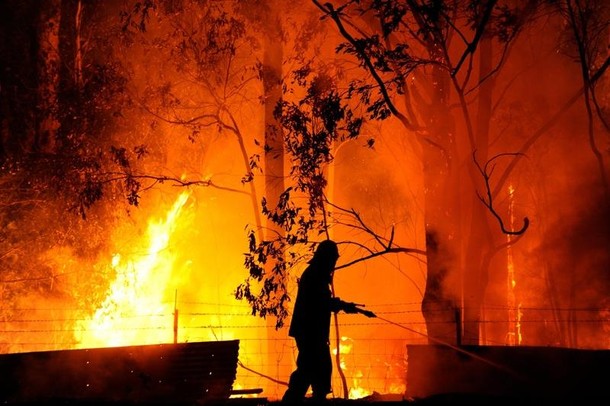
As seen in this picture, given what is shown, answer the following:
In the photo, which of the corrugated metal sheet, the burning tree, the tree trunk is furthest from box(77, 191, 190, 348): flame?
the corrugated metal sheet

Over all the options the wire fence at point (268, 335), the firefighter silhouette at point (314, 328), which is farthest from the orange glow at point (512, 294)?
the firefighter silhouette at point (314, 328)

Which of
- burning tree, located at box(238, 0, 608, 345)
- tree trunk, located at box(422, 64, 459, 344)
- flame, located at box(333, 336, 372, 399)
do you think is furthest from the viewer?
flame, located at box(333, 336, 372, 399)

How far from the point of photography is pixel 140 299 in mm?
20578

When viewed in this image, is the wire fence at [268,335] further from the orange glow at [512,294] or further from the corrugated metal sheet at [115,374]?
the corrugated metal sheet at [115,374]

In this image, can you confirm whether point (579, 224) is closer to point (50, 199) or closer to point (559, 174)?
point (559, 174)

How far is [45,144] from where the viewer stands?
707 inches

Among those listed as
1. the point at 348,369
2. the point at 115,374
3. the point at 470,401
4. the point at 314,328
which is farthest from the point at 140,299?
the point at 470,401

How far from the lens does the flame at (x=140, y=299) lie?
18.9 meters

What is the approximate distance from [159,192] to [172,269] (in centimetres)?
269

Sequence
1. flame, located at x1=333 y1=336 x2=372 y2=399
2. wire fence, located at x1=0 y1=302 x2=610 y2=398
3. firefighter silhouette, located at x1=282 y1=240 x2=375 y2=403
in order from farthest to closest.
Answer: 1. wire fence, located at x1=0 y1=302 x2=610 y2=398
2. flame, located at x1=333 y1=336 x2=372 y2=399
3. firefighter silhouette, located at x1=282 y1=240 x2=375 y2=403

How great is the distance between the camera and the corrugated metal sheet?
30.3 ft

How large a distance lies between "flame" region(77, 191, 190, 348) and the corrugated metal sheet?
810 centimetres

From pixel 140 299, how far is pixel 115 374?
37.6ft

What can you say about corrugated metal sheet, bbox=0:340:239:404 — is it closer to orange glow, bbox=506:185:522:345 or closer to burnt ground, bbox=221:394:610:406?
burnt ground, bbox=221:394:610:406
